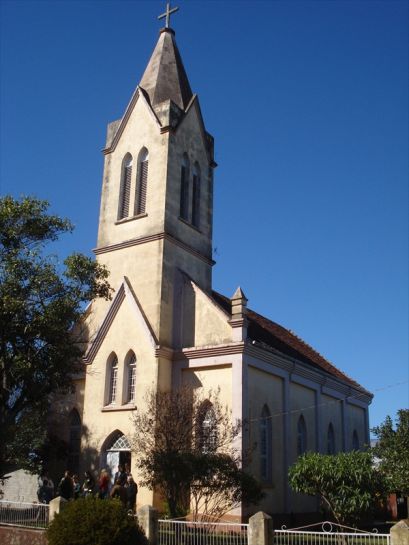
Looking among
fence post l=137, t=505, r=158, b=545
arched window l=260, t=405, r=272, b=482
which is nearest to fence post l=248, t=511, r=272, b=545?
fence post l=137, t=505, r=158, b=545

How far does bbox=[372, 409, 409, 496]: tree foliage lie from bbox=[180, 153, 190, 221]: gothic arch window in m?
13.7

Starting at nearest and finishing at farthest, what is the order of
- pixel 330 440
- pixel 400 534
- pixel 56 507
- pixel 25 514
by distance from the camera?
1. pixel 400 534
2. pixel 56 507
3. pixel 25 514
4. pixel 330 440

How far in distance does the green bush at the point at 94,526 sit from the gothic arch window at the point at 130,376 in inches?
413

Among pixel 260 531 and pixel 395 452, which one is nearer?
pixel 260 531

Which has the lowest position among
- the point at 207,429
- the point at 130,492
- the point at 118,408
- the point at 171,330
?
the point at 130,492

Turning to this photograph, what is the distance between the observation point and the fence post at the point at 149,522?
16.1 meters

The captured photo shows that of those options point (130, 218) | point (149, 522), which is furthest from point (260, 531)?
point (130, 218)

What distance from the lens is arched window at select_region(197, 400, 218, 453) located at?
74.8ft

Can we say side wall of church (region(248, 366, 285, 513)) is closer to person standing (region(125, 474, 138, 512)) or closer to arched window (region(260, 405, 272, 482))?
arched window (region(260, 405, 272, 482))

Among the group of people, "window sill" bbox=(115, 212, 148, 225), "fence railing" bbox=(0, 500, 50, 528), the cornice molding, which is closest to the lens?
"fence railing" bbox=(0, 500, 50, 528)

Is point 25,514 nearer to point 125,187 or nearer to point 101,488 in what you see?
point 101,488

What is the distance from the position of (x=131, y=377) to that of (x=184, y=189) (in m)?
9.55

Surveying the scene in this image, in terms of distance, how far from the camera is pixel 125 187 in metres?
31.2

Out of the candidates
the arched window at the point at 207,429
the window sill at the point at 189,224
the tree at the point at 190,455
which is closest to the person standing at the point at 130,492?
the tree at the point at 190,455
